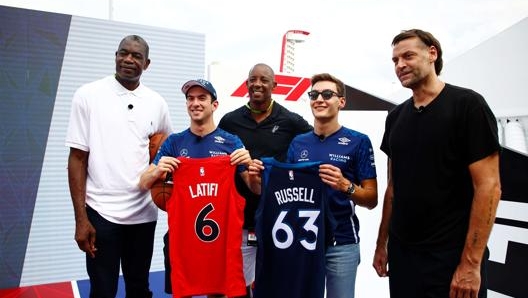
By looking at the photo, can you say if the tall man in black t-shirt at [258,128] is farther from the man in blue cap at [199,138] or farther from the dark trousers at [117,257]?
the dark trousers at [117,257]

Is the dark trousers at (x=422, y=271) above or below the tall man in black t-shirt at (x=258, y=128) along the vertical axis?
below

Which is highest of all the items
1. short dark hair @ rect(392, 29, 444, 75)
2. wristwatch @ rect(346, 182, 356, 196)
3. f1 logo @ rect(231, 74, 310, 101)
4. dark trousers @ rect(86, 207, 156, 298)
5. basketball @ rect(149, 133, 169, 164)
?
f1 logo @ rect(231, 74, 310, 101)

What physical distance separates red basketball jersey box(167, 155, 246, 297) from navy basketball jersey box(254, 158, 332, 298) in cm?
15

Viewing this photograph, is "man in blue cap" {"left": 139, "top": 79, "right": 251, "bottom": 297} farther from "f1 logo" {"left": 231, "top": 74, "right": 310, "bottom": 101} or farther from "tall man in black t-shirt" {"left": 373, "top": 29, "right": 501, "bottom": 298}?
"f1 logo" {"left": 231, "top": 74, "right": 310, "bottom": 101}

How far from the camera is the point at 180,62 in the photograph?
16.9 feet

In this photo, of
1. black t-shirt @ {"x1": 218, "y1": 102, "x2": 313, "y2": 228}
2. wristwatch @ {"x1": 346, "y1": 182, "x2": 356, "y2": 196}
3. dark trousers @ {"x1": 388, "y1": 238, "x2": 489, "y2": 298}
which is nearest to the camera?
dark trousers @ {"x1": 388, "y1": 238, "x2": 489, "y2": 298}

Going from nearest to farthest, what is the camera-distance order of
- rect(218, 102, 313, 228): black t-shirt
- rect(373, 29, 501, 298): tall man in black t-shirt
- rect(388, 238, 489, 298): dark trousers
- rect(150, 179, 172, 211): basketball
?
1. rect(373, 29, 501, 298): tall man in black t-shirt
2. rect(388, 238, 489, 298): dark trousers
3. rect(150, 179, 172, 211): basketball
4. rect(218, 102, 313, 228): black t-shirt

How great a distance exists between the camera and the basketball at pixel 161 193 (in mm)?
2379

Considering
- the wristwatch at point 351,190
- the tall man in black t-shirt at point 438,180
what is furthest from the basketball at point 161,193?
the tall man in black t-shirt at point 438,180

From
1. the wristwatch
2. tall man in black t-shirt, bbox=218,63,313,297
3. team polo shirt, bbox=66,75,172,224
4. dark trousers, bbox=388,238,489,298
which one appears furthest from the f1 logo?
dark trousers, bbox=388,238,489,298

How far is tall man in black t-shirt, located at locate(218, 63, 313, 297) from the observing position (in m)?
2.56

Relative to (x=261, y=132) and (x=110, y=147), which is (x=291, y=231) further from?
(x=110, y=147)

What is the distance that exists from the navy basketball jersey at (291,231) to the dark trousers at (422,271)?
0.37 m

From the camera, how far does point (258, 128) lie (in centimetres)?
268
